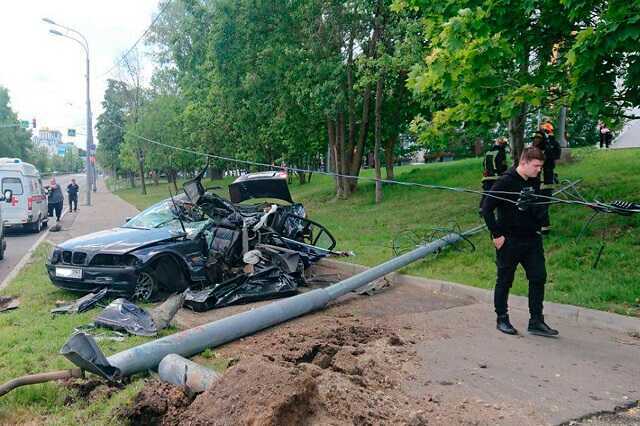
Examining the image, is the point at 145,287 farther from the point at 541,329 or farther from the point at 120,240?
the point at 541,329

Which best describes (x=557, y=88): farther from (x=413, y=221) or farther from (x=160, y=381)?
(x=160, y=381)

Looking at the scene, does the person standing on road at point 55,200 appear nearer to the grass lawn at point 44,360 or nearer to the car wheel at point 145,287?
the grass lawn at point 44,360

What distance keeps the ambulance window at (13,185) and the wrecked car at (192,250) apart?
10769 mm

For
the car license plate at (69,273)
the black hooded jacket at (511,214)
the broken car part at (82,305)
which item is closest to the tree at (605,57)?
the black hooded jacket at (511,214)

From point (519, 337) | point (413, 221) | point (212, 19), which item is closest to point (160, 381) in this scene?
point (519, 337)

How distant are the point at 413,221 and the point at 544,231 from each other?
4231mm

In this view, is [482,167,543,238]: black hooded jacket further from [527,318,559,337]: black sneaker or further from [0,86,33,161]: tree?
[0,86,33,161]: tree

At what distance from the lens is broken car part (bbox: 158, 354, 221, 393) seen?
149 inches

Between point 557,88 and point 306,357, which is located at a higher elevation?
point 557,88

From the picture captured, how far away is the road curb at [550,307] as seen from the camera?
5.86m

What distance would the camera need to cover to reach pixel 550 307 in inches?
257

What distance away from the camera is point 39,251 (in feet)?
42.9

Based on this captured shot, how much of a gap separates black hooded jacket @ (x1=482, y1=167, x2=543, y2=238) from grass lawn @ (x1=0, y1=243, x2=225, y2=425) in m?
3.03

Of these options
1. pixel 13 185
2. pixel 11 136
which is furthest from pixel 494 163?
pixel 11 136
